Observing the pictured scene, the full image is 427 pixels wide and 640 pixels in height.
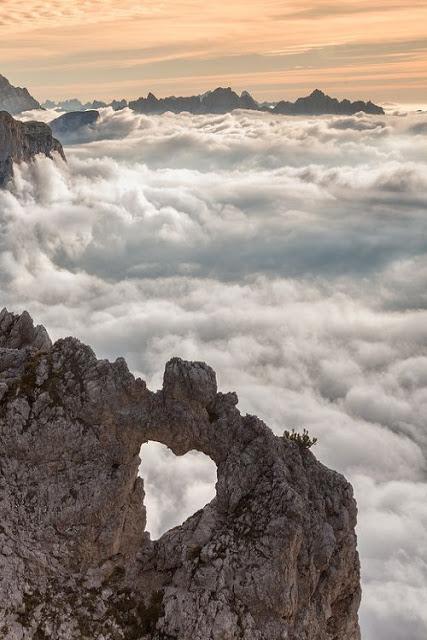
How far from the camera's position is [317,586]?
3878cm

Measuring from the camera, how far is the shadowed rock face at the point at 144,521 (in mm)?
34781

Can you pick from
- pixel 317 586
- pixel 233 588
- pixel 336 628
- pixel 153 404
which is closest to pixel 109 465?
pixel 153 404

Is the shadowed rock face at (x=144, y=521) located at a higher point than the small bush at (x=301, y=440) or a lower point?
lower

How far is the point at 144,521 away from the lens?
139 ft

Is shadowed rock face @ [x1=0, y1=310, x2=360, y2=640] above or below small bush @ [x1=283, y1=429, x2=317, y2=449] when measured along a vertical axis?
below

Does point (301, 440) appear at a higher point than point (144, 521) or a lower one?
higher

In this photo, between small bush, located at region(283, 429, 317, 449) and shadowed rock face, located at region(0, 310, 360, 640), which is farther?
small bush, located at region(283, 429, 317, 449)

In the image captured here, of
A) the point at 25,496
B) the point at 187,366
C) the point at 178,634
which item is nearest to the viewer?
the point at 178,634

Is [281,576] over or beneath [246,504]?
beneath

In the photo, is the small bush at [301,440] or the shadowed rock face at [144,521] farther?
the small bush at [301,440]

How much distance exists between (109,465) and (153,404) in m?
4.77

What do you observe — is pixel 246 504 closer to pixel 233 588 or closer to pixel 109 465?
pixel 233 588

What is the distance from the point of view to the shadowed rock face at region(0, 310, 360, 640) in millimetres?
34781

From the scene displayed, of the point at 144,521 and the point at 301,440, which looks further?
the point at 144,521
